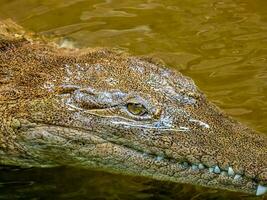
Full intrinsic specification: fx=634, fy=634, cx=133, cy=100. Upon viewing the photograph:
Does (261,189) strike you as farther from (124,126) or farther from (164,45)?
(164,45)

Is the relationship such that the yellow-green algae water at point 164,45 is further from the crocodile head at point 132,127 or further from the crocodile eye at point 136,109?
the crocodile eye at point 136,109

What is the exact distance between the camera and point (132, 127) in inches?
165

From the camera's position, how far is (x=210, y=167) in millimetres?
3984

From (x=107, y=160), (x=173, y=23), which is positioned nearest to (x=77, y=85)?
(x=107, y=160)

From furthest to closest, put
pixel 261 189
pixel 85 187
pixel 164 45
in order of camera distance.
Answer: pixel 164 45 → pixel 85 187 → pixel 261 189

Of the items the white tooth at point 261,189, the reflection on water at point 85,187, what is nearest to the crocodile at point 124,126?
the white tooth at point 261,189

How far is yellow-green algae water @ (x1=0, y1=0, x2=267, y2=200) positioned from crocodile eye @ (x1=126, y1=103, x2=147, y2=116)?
692 millimetres

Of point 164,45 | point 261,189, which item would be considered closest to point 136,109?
point 261,189

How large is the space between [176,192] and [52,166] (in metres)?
0.93

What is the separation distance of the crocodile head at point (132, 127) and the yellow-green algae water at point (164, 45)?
33 centimetres

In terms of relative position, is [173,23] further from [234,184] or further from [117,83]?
[234,184]

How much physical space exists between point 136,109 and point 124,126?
5.6 inches

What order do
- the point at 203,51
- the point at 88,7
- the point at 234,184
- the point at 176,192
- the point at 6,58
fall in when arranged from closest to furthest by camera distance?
the point at 234,184 < the point at 176,192 < the point at 6,58 < the point at 203,51 < the point at 88,7

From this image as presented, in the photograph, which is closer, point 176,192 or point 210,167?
point 210,167
